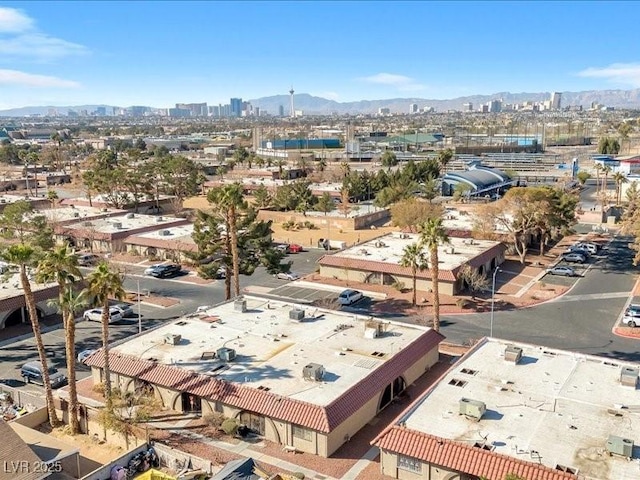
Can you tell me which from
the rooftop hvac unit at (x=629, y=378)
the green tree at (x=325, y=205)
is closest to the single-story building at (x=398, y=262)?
the rooftop hvac unit at (x=629, y=378)

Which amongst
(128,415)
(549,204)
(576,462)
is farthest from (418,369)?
(549,204)

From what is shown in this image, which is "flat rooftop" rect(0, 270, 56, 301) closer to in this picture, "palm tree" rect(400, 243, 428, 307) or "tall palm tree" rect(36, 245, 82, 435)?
"tall palm tree" rect(36, 245, 82, 435)

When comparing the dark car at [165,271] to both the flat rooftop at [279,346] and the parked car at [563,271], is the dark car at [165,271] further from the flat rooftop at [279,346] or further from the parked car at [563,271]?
the parked car at [563,271]

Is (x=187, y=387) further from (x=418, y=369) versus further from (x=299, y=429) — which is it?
(x=418, y=369)

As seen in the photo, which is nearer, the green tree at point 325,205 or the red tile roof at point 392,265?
the red tile roof at point 392,265

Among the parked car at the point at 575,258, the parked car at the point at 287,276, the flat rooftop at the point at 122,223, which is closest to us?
the parked car at the point at 287,276

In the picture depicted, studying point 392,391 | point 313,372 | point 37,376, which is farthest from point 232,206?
point 392,391
